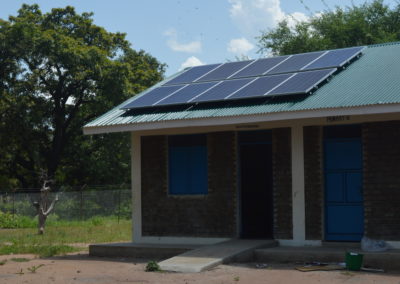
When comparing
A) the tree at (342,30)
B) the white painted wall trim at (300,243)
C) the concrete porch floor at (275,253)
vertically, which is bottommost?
the concrete porch floor at (275,253)

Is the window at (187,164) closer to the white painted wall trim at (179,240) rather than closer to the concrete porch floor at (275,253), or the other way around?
the white painted wall trim at (179,240)

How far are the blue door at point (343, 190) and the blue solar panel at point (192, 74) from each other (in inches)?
182

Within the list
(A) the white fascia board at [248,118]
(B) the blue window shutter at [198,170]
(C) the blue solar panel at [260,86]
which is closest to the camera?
(A) the white fascia board at [248,118]

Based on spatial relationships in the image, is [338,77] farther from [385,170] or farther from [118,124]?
[118,124]

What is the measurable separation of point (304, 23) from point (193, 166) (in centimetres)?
2457

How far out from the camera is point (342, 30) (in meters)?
34.5

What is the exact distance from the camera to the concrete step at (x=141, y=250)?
14609 mm

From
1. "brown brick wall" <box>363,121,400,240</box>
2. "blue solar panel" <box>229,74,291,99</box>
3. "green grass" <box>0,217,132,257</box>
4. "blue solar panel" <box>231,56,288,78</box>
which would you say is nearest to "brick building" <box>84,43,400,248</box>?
"brown brick wall" <box>363,121,400,240</box>

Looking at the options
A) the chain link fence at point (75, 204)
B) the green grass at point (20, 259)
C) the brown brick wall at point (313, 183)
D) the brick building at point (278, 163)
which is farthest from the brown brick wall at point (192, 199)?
the chain link fence at point (75, 204)

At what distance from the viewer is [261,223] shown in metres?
15.7

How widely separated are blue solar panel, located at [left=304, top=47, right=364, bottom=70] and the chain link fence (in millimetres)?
15916

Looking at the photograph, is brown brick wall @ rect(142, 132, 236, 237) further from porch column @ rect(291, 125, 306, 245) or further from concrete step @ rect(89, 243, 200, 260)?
porch column @ rect(291, 125, 306, 245)

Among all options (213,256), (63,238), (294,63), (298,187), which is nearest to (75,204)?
(63,238)

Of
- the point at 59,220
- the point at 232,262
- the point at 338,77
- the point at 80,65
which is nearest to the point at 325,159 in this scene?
the point at 338,77
